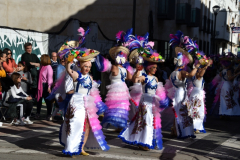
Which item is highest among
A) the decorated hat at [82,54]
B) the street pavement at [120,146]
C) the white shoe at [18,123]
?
the decorated hat at [82,54]

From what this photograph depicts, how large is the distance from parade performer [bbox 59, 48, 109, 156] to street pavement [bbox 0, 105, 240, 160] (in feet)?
0.78

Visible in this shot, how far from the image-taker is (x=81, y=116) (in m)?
7.13

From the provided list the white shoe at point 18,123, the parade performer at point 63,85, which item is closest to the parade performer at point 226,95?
the parade performer at point 63,85

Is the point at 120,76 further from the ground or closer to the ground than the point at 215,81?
further from the ground

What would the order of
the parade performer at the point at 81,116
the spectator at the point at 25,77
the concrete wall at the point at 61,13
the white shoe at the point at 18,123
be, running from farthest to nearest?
the concrete wall at the point at 61,13 → the spectator at the point at 25,77 → the white shoe at the point at 18,123 → the parade performer at the point at 81,116

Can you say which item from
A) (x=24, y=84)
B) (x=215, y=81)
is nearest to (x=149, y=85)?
(x=24, y=84)

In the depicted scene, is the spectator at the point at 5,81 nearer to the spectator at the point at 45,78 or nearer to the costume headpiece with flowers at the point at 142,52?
the spectator at the point at 45,78

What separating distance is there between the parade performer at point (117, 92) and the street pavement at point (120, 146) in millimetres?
417

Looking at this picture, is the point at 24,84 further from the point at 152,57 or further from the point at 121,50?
the point at 152,57

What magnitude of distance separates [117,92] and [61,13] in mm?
16114

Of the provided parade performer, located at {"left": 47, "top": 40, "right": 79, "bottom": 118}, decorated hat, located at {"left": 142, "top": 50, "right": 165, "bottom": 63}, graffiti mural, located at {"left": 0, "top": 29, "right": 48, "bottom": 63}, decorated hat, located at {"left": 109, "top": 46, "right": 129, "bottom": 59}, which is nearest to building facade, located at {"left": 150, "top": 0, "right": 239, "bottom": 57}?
graffiti mural, located at {"left": 0, "top": 29, "right": 48, "bottom": 63}

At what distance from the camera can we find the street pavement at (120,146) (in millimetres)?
7276

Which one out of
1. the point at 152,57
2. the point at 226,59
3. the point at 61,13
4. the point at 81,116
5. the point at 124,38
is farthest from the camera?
the point at 61,13

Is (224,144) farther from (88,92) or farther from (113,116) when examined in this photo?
(88,92)
